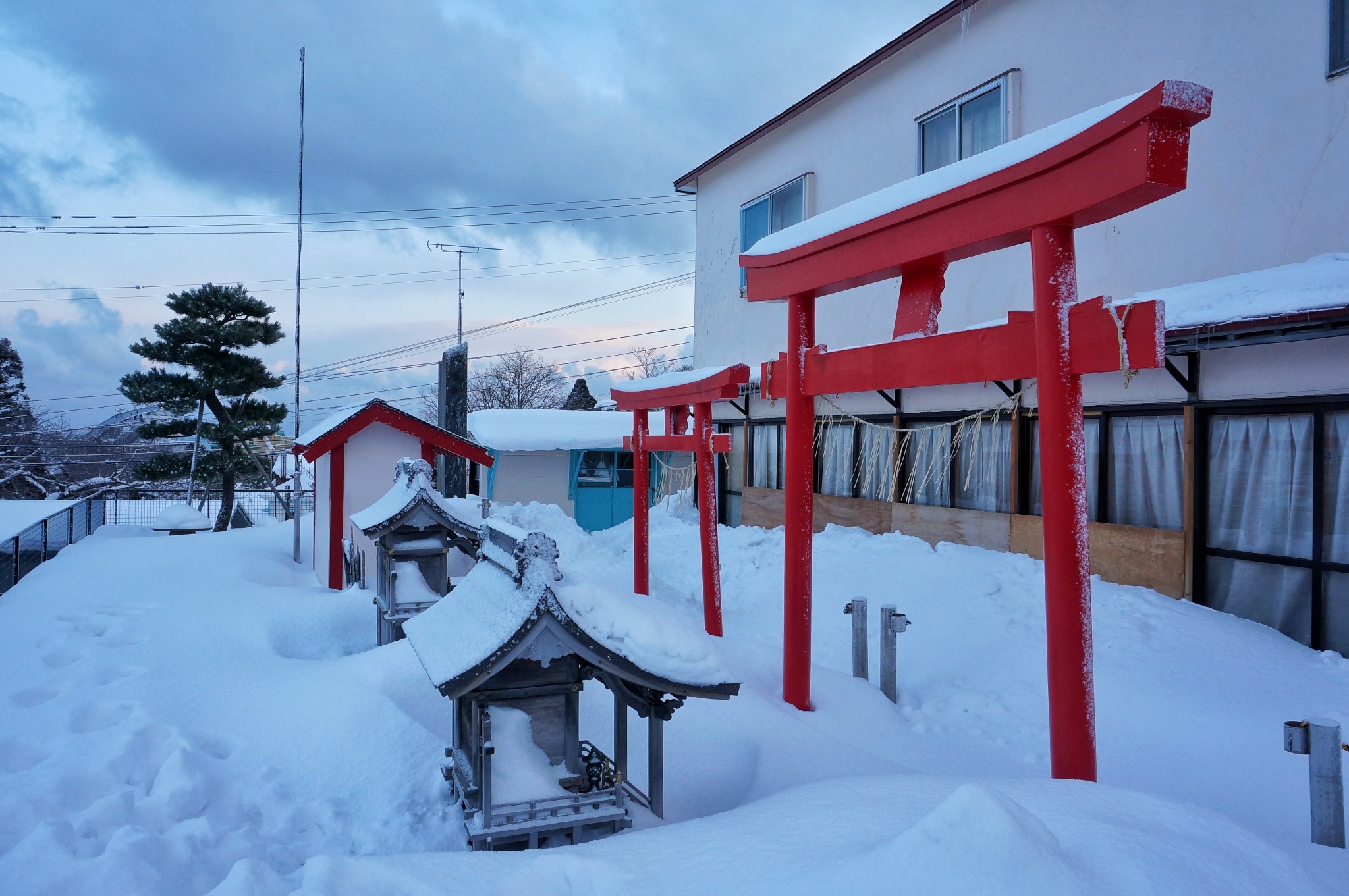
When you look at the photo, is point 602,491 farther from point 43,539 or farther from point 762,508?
point 43,539

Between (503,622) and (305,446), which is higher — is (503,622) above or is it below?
below

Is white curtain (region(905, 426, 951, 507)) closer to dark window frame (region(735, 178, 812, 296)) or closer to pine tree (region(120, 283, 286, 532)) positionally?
dark window frame (region(735, 178, 812, 296))

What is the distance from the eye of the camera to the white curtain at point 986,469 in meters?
10.3

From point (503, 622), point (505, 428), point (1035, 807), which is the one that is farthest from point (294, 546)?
point (1035, 807)

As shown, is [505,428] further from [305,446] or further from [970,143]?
[970,143]

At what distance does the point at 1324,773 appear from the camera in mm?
3973

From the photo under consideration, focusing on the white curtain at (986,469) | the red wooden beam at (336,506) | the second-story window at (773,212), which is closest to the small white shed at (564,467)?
the second-story window at (773,212)

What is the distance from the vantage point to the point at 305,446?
1130 centimetres

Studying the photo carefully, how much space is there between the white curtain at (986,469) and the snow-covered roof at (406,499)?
7.24 m

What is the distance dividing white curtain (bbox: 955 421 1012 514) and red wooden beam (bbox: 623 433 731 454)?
3.66 m

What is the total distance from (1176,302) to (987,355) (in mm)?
3867

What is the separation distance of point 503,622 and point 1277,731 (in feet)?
20.0

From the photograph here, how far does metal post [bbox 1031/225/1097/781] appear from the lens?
438 centimetres

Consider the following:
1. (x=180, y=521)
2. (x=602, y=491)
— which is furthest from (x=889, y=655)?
(x=180, y=521)
